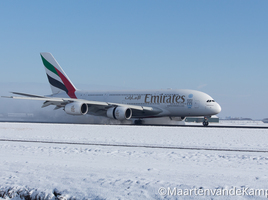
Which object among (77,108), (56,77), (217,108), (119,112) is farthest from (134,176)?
(56,77)

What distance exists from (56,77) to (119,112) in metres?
14.4

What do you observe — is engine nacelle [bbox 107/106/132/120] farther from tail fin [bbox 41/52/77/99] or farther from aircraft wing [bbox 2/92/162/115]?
tail fin [bbox 41/52/77/99]

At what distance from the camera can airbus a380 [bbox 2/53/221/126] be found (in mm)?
35500

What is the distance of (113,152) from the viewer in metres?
12.5

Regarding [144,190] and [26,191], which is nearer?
[144,190]

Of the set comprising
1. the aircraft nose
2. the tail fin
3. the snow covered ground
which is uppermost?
the tail fin

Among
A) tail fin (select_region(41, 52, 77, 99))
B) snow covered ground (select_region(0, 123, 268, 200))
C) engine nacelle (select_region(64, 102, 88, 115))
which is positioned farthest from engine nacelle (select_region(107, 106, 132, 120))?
snow covered ground (select_region(0, 123, 268, 200))

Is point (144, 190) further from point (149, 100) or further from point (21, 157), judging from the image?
point (149, 100)

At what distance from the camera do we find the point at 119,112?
3544 cm

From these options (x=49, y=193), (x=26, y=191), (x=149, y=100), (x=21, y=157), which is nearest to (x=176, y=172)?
(x=49, y=193)

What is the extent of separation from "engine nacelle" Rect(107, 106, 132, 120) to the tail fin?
9949 mm

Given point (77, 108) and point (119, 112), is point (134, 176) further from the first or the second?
point (77, 108)

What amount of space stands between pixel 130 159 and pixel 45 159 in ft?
9.36

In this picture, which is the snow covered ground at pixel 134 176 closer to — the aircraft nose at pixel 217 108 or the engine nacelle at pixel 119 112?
the engine nacelle at pixel 119 112
